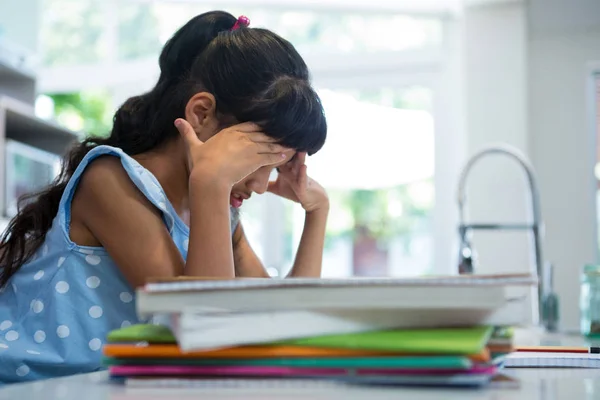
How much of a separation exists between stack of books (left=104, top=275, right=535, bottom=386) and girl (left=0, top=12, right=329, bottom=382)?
0.44 metres

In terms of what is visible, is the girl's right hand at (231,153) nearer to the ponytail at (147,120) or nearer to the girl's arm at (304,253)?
the ponytail at (147,120)

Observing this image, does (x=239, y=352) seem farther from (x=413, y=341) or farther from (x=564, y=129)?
(x=564, y=129)

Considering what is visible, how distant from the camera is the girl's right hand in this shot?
1.03 metres

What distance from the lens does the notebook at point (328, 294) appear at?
1.78 ft

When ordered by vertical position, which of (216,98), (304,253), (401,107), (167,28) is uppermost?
(167,28)

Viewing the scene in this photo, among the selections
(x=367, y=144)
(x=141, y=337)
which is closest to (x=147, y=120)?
(x=141, y=337)

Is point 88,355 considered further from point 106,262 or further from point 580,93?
point 580,93

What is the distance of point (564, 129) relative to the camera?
11.2ft

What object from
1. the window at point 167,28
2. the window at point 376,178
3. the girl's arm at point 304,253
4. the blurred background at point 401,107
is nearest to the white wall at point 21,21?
the blurred background at point 401,107

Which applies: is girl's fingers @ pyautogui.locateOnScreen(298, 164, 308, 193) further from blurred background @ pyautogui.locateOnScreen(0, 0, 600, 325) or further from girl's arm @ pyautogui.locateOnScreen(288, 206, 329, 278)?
blurred background @ pyautogui.locateOnScreen(0, 0, 600, 325)

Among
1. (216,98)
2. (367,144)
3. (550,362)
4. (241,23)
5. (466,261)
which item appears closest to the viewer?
(550,362)

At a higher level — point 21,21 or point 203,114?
point 21,21

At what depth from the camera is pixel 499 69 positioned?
139 inches

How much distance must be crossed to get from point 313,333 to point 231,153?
1.74ft
